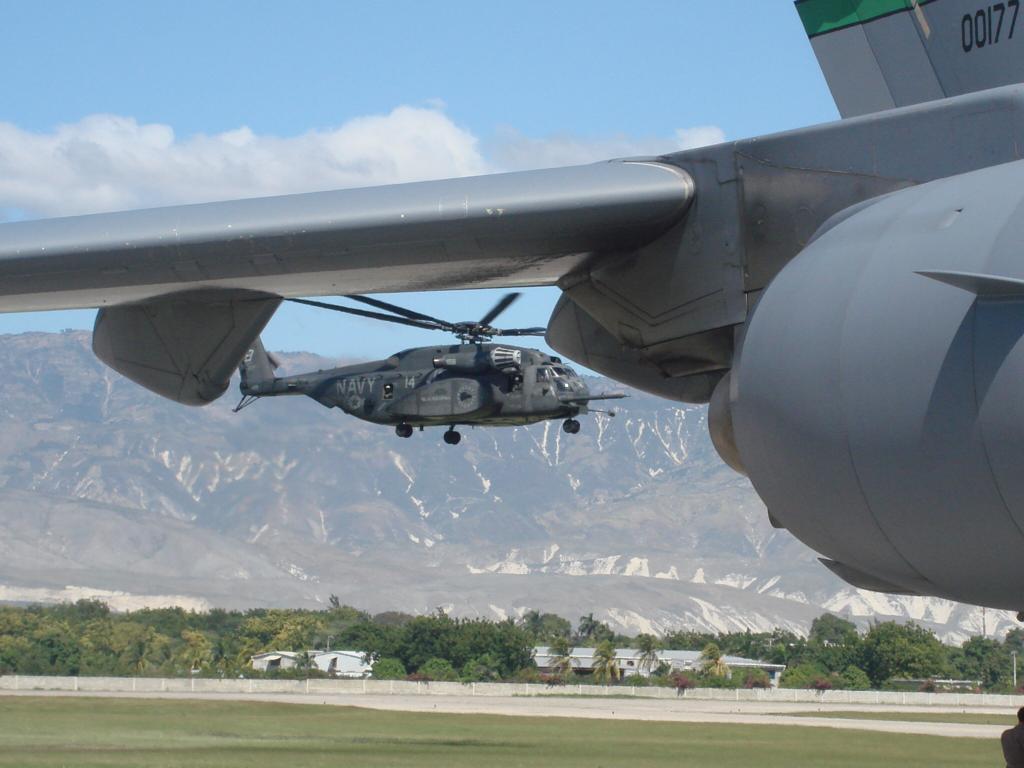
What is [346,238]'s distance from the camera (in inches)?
262

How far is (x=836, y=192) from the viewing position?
627 cm

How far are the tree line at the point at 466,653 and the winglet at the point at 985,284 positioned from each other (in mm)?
93403

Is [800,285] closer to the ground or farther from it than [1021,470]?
farther from it

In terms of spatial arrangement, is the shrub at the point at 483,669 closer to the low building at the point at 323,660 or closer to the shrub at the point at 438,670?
the shrub at the point at 438,670

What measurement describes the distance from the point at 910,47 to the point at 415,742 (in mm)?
38508

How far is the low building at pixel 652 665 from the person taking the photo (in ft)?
451

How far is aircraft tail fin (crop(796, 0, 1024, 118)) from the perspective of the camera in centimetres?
798

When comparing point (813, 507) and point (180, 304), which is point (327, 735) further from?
point (813, 507)

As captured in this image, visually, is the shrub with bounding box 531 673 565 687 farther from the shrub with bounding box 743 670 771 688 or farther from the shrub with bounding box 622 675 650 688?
the shrub with bounding box 743 670 771 688

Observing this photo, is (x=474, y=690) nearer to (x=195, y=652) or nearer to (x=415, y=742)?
(x=415, y=742)

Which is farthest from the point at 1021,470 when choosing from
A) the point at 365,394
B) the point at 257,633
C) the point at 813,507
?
the point at 257,633

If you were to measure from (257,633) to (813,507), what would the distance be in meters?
159

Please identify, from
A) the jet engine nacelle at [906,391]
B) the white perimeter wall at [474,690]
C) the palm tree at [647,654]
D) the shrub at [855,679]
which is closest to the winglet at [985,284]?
the jet engine nacelle at [906,391]

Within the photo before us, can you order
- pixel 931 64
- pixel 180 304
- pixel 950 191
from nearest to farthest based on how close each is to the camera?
1. pixel 950 191
2. pixel 180 304
3. pixel 931 64
